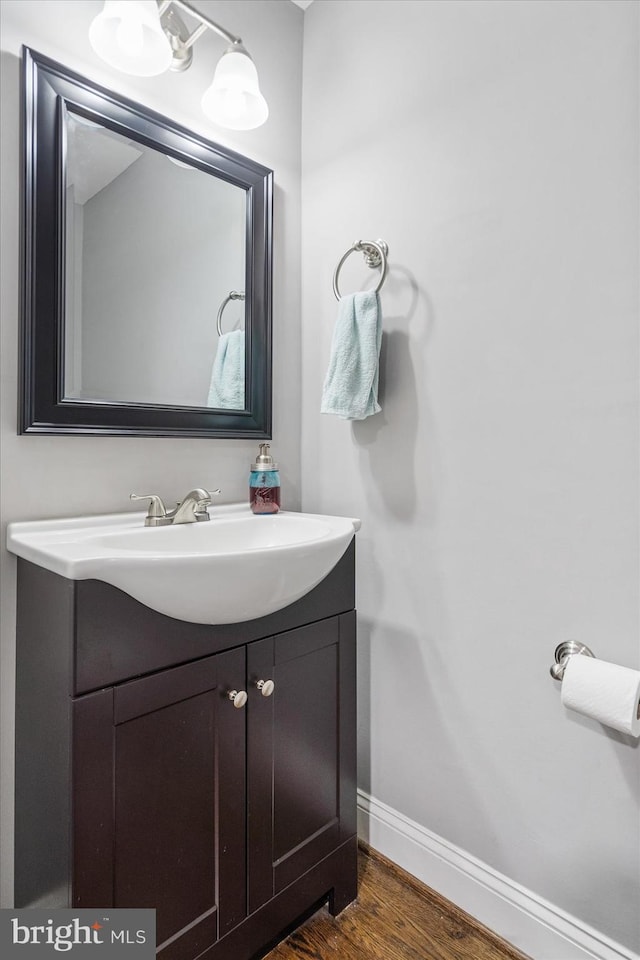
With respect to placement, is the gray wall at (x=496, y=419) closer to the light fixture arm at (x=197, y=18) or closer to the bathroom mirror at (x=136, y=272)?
the bathroom mirror at (x=136, y=272)

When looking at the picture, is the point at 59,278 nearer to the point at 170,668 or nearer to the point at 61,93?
the point at 61,93

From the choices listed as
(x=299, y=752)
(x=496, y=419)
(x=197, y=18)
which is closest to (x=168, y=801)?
(x=299, y=752)

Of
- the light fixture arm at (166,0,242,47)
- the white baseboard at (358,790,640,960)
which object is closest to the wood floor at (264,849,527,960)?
the white baseboard at (358,790,640,960)

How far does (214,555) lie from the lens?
869mm

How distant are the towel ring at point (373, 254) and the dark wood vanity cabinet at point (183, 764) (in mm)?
751

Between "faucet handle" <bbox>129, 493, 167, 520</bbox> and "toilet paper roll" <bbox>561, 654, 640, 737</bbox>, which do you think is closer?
"toilet paper roll" <bbox>561, 654, 640, 737</bbox>

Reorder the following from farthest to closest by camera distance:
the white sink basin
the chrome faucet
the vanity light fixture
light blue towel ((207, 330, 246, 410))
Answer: light blue towel ((207, 330, 246, 410))
the chrome faucet
the vanity light fixture
the white sink basin

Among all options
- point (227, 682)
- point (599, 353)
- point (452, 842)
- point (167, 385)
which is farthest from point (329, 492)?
point (452, 842)

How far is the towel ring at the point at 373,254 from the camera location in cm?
141

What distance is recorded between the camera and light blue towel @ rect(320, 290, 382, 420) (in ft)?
4.49

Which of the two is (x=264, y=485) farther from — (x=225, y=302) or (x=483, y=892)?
(x=483, y=892)

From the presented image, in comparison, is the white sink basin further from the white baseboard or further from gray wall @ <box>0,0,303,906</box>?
the white baseboard

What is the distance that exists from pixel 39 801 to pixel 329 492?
1001 mm

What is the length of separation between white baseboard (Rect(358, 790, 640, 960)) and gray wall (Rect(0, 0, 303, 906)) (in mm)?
889
